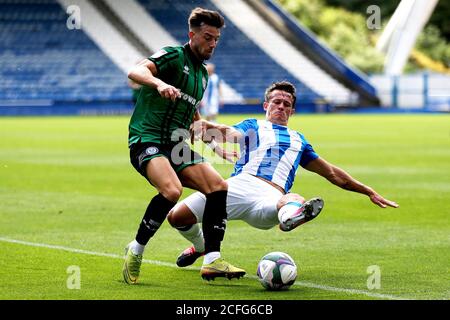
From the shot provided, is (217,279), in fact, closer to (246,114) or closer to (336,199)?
(336,199)

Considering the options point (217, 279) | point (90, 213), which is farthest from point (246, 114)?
point (217, 279)

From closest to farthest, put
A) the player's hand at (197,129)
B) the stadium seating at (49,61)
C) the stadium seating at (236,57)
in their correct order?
the player's hand at (197,129), the stadium seating at (49,61), the stadium seating at (236,57)

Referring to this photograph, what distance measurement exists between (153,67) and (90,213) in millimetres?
5323

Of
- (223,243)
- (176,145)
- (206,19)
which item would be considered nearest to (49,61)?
(223,243)

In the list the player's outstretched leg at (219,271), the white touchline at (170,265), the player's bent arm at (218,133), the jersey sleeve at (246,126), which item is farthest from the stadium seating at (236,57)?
the player's outstretched leg at (219,271)

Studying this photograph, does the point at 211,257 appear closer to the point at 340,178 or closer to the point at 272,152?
the point at 272,152

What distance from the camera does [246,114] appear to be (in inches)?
1932

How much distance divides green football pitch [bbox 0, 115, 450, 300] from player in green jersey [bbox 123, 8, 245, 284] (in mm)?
351

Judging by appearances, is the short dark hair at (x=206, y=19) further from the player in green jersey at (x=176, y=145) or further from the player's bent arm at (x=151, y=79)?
the player's bent arm at (x=151, y=79)

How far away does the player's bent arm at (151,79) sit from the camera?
25.4 ft

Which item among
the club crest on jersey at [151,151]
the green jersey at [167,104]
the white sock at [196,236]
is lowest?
the white sock at [196,236]

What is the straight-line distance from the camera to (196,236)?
9211 millimetres

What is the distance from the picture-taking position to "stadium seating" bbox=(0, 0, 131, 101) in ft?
170
